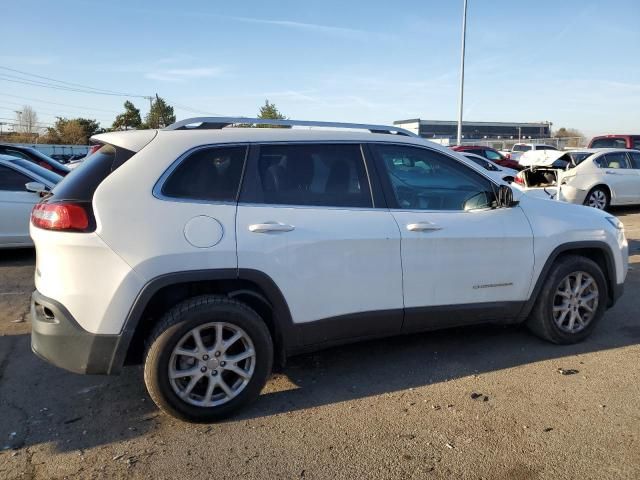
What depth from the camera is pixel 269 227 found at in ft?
10.7

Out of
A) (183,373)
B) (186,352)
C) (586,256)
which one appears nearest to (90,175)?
(186,352)

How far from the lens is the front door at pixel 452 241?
373cm

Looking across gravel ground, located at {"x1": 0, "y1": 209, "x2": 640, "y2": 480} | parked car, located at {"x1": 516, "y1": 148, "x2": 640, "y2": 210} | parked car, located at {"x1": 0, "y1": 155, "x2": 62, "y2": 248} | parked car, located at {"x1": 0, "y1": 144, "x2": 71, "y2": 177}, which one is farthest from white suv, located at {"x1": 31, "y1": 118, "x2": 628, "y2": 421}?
parked car, located at {"x1": 0, "y1": 144, "x2": 71, "y2": 177}

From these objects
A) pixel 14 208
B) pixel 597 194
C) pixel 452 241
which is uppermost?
pixel 452 241

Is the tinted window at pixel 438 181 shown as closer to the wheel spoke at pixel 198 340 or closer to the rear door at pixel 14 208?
the wheel spoke at pixel 198 340

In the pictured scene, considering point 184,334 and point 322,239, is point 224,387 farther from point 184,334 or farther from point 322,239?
point 322,239

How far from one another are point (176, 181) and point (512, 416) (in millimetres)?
2538

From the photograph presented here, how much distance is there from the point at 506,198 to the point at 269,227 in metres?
1.92

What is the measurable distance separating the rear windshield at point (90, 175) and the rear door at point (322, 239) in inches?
31.0

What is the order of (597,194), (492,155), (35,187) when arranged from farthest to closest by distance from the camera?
(492,155) → (597,194) → (35,187)

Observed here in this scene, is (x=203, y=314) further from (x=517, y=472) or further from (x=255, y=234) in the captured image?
(x=517, y=472)

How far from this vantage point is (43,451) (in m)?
2.93

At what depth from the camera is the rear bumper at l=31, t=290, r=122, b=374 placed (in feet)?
9.86

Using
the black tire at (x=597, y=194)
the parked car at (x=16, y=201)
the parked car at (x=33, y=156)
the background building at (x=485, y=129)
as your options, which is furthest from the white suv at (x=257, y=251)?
the background building at (x=485, y=129)
